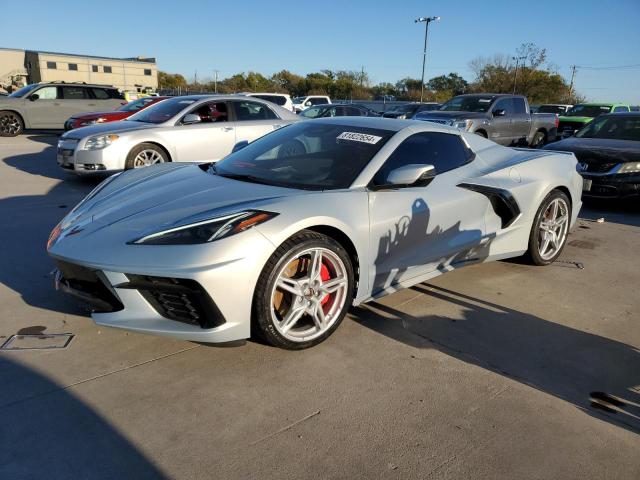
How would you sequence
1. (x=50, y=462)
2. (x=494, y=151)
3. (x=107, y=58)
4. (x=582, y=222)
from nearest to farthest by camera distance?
(x=50, y=462) < (x=494, y=151) < (x=582, y=222) < (x=107, y=58)

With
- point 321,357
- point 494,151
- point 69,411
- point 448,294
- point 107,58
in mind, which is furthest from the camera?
point 107,58

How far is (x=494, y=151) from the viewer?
180 inches

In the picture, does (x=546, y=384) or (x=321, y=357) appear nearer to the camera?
(x=546, y=384)

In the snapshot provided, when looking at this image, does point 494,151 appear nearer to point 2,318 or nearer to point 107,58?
point 2,318

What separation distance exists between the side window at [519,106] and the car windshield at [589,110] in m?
5.43

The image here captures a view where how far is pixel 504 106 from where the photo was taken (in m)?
13.7

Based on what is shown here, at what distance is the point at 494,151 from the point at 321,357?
106 inches

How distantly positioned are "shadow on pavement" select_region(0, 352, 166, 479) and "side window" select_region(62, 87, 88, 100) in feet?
52.3

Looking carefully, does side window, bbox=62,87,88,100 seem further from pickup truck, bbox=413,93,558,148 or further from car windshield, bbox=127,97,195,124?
→ pickup truck, bbox=413,93,558,148

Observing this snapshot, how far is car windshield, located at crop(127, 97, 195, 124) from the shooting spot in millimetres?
8031

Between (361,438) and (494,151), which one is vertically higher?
(494,151)

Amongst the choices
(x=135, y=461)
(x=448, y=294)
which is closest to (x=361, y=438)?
(x=135, y=461)

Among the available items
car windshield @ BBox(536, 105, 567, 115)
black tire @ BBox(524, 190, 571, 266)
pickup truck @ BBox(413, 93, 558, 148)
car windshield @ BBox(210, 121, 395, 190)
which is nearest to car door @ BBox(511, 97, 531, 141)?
pickup truck @ BBox(413, 93, 558, 148)

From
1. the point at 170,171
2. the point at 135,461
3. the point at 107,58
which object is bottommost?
the point at 135,461
